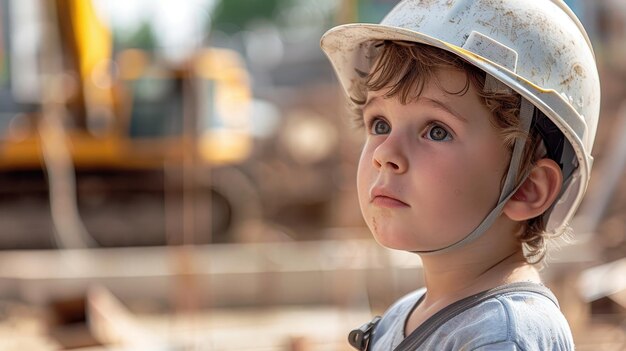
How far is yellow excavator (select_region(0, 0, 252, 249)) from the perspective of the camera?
12305mm

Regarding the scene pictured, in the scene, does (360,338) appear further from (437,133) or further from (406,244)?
(437,133)

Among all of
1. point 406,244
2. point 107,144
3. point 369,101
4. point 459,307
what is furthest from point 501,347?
point 107,144

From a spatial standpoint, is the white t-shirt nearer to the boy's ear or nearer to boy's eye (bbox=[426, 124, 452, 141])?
the boy's ear

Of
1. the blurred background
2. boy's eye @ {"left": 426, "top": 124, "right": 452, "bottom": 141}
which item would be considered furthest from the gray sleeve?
the blurred background

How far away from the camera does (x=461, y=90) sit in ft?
5.32

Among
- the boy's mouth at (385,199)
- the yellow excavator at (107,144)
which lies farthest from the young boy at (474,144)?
the yellow excavator at (107,144)

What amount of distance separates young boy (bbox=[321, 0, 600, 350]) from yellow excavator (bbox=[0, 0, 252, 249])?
10417 millimetres

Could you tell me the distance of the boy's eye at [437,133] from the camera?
162 cm

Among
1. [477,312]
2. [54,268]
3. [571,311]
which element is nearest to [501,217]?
[477,312]

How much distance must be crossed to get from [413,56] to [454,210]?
257 mm

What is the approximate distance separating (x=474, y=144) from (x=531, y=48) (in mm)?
176

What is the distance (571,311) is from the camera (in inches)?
205

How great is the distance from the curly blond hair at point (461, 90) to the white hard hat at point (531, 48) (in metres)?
0.03

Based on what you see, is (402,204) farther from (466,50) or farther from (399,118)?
(466,50)
